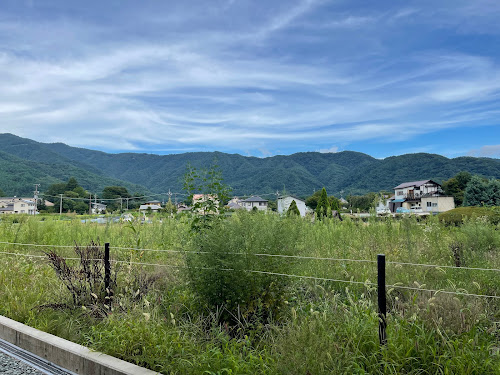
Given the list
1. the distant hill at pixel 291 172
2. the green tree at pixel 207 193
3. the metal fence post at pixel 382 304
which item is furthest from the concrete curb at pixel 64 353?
the distant hill at pixel 291 172

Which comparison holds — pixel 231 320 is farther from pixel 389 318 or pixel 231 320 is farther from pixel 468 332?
pixel 468 332

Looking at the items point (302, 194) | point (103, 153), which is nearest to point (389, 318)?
point (302, 194)

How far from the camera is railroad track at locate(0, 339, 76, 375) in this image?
4.35 meters

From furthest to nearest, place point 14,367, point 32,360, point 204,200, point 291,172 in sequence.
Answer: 1. point 291,172
2. point 204,200
3. point 32,360
4. point 14,367

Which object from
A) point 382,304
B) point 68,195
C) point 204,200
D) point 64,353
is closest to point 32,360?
point 64,353

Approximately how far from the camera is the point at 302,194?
77.2 meters

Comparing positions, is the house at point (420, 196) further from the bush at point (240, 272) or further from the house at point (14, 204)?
the house at point (14, 204)

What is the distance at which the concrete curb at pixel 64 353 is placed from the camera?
390 centimetres

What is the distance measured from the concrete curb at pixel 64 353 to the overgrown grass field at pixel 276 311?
0.14m

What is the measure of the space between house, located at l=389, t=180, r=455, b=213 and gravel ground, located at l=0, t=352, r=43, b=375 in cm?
7801

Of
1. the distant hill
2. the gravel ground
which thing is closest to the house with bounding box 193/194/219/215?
the gravel ground

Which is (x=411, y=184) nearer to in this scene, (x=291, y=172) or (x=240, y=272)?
(x=291, y=172)

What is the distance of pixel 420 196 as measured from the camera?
81250 mm

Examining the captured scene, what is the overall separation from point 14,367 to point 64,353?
0.55 meters
